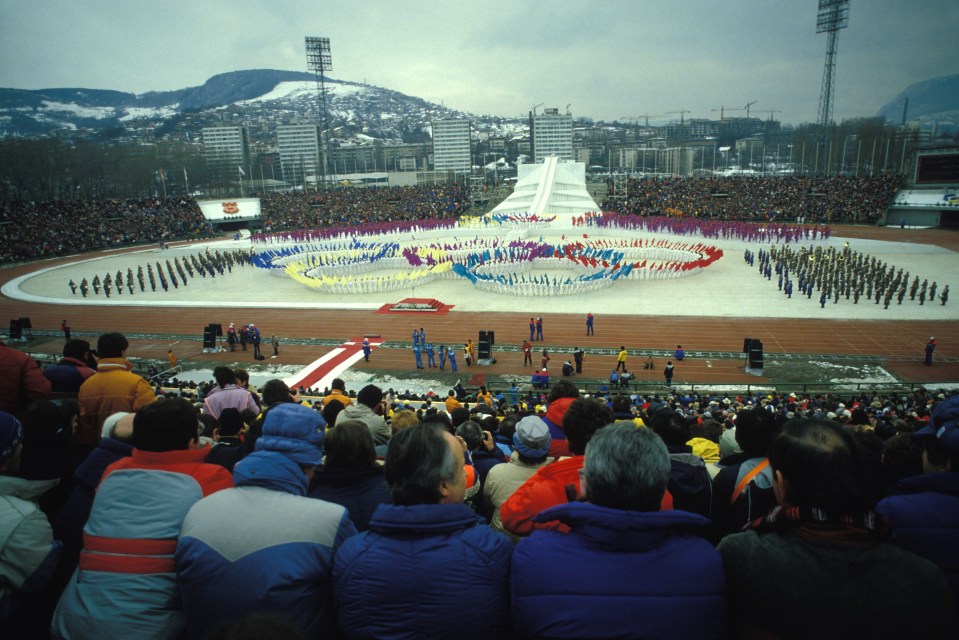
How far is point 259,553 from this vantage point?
2518 mm

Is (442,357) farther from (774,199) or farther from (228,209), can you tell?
(228,209)

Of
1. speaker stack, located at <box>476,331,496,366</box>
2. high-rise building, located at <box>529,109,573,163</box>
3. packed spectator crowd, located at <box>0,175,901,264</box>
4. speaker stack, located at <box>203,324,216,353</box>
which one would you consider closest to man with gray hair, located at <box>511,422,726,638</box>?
speaker stack, located at <box>476,331,496,366</box>

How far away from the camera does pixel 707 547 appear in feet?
7.43

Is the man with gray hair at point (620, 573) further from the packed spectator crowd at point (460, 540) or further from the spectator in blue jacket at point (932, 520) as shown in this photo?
the spectator in blue jacket at point (932, 520)

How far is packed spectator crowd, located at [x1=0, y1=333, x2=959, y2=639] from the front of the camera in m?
2.12

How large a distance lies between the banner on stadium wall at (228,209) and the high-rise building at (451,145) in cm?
10041

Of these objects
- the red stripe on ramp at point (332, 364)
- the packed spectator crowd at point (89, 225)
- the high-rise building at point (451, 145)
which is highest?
Answer: the high-rise building at point (451, 145)

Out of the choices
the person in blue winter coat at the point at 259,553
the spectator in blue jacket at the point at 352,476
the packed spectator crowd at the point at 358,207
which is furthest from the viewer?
the packed spectator crowd at the point at 358,207

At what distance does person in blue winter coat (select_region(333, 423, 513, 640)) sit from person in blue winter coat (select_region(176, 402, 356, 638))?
16 centimetres

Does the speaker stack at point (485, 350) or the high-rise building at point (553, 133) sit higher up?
the high-rise building at point (553, 133)

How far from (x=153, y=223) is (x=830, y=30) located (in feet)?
281

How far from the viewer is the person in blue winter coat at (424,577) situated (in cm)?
229

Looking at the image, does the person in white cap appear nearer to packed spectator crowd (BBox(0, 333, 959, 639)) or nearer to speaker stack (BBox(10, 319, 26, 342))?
packed spectator crowd (BBox(0, 333, 959, 639))

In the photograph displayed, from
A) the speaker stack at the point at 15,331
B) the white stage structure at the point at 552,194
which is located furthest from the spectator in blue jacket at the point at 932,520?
the white stage structure at the point at 552,194
